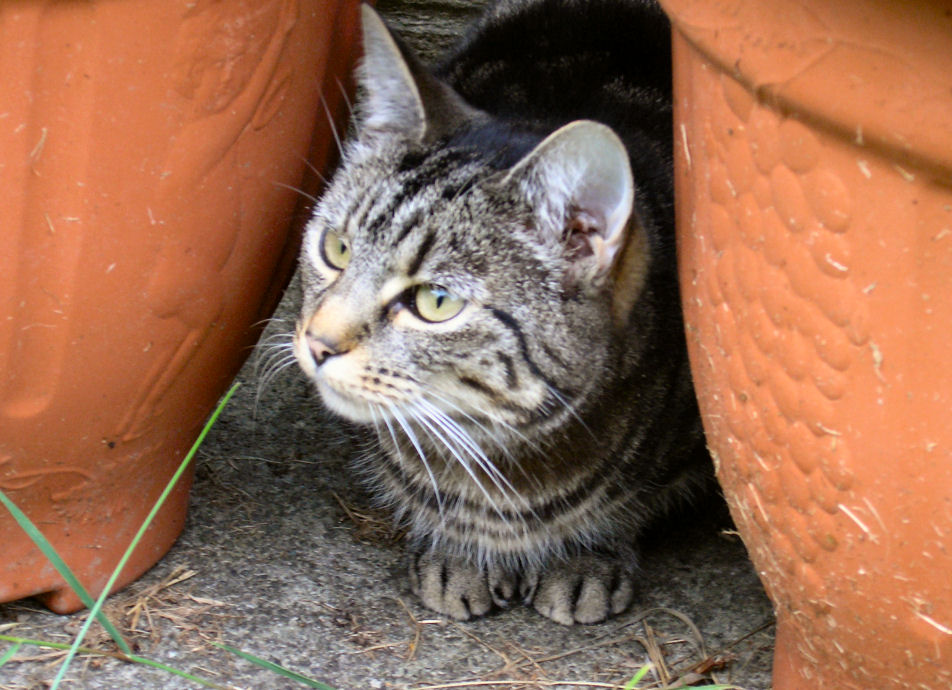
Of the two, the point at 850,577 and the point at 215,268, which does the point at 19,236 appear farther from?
the point at 850,577

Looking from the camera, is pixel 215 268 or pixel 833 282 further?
pixel 215 268

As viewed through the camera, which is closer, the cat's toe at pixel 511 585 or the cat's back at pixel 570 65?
the cat's toe at pixel 511 585

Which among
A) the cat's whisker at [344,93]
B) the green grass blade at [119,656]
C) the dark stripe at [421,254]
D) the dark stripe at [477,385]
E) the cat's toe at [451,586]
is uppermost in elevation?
the cat's whisker at [344,93]

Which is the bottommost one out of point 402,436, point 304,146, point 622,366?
point 402,436

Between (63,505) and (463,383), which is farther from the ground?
(463,383)

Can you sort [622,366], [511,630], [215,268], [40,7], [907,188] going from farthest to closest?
1. [511,630]
2. [622,366]
3. [215,268]
4. [40,7]
5. [907,188]

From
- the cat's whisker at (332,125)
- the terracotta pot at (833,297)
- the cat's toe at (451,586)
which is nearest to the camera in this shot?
the terracotta pot at (833,297)

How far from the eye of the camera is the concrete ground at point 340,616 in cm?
154

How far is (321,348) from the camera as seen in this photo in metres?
1.46

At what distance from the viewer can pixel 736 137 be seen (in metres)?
1.03

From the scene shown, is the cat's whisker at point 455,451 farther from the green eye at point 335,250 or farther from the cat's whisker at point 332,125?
the cat's whisker at point 332,125

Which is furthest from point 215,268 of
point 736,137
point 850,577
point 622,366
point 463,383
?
point 850,577

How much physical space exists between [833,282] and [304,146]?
2.73 ft

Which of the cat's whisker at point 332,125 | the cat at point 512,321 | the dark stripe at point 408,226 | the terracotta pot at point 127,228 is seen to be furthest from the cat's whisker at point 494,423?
the cat's whisker at point 332,125
